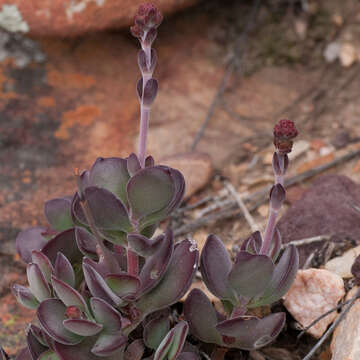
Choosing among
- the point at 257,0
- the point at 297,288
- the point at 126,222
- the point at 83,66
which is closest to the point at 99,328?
the point at 126,222

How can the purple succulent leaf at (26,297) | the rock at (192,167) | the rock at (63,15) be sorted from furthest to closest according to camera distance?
the rock at (63,15), the rock at (192,167), the purple succulent leaf at (26,297)

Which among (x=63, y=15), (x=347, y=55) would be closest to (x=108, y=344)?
(x=63, y=15)

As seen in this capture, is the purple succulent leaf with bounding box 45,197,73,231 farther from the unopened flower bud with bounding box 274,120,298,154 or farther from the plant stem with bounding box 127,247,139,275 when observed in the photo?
the unopened flower bud with bounding box 274,120,298,154

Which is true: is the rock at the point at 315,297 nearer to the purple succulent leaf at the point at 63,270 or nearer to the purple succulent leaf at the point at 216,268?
the purple succulent leaf at the point at 216,268

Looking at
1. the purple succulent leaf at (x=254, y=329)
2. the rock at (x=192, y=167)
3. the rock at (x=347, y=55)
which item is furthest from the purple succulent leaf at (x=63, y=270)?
the rock at (x=347, y=55)

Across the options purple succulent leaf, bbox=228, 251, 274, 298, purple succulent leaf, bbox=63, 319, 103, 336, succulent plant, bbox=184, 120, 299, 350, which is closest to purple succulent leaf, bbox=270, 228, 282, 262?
succulent plant, bbox=184, 120, 299, 350
